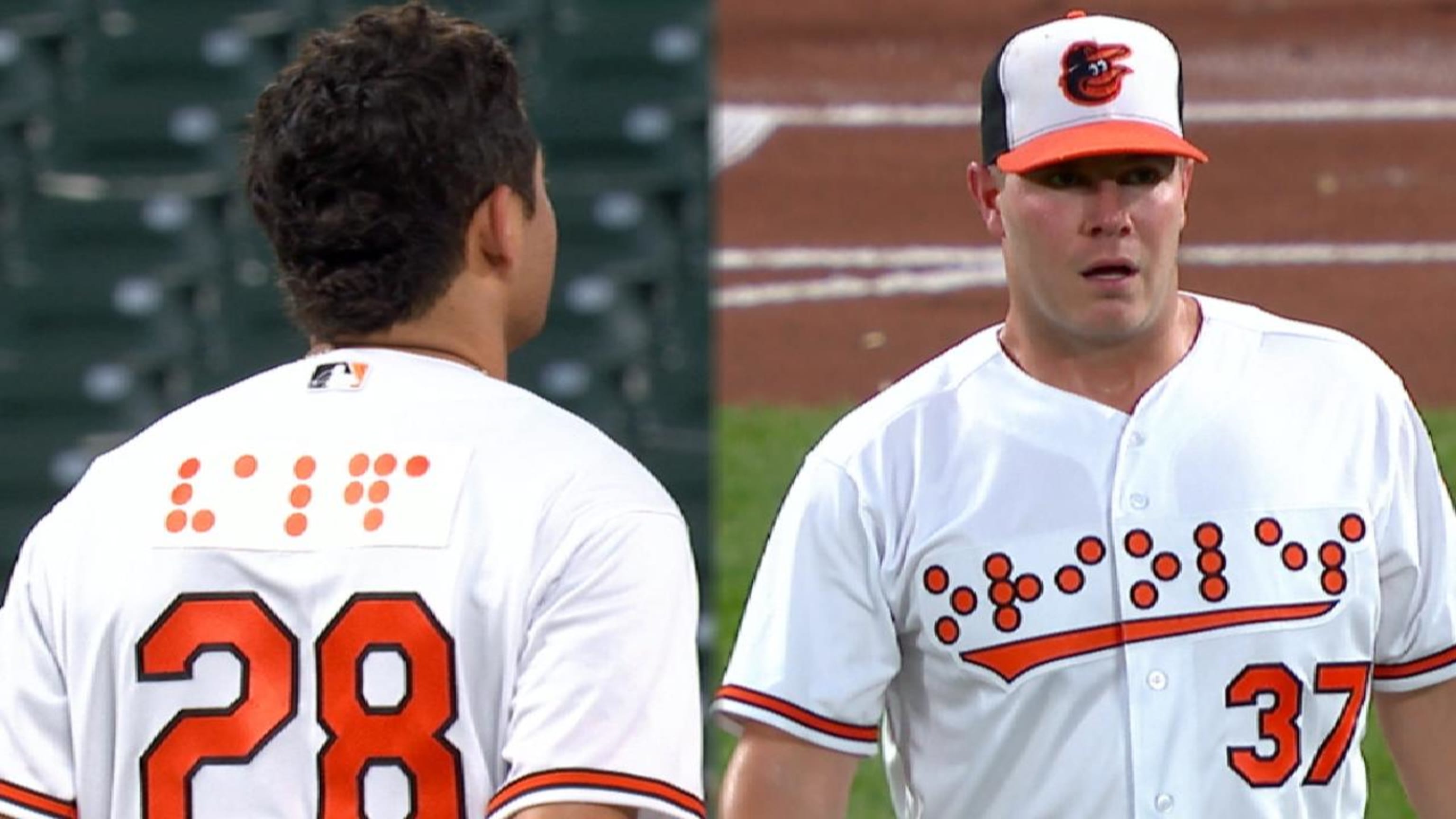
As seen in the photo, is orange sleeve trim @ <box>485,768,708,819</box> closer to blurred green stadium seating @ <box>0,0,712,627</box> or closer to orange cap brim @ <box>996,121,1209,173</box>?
orange cap brim @ <box>996,121,1209,173</box>

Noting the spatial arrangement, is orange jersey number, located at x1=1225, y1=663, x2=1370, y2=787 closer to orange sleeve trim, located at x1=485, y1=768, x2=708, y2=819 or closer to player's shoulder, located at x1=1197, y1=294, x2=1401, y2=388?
player's shoulder, located at x1=1197, y1=294, x2=1401, y2=388

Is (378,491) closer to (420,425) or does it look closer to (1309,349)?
(420,425)

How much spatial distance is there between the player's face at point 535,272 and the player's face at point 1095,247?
65 cm

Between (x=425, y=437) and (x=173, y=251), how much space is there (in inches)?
208

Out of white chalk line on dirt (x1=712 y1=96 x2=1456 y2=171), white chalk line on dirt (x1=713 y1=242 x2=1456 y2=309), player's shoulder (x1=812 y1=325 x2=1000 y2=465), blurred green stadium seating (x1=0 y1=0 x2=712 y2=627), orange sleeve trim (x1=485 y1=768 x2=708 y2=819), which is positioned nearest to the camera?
orange sleeve trim (x1=485 y1=768 x2=708 y2=819)

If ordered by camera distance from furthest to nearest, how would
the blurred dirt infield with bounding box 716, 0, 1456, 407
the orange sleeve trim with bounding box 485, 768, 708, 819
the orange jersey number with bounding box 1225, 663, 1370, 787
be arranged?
the blurred dirt infield with bounding box 716, 0, 1456, 407
the orange jersey number with bounding box 1225, 663, 1370, 787
the orange sleeve trim with bounding box 485, 768, 708, 819

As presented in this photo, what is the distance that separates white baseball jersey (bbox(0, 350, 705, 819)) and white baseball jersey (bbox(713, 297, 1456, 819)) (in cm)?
54

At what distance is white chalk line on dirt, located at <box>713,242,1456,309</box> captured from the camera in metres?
9.50

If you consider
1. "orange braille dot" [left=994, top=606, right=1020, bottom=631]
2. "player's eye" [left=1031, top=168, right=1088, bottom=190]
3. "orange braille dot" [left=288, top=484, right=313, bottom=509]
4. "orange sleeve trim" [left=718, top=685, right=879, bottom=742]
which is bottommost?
"orange sleeve trim" [left=718, top=685, right=879, bottom=742]

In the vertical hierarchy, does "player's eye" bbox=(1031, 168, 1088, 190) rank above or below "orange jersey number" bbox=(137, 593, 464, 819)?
above

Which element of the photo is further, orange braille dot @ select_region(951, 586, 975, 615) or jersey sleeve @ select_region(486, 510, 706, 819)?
orange braille dot @ select_region(951, 586, 975, 615)

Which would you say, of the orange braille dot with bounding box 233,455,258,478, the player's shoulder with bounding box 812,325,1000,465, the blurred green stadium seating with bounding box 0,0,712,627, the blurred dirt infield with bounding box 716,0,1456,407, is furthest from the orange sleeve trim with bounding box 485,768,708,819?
the blurred dirt infield with bounding box 716,0,1456,407

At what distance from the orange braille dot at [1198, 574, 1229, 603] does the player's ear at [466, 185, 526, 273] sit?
87 cm

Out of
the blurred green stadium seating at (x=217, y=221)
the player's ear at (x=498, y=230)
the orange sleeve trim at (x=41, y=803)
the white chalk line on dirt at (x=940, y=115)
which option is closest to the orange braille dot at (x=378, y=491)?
the player's ear at (x=498, y=230)
